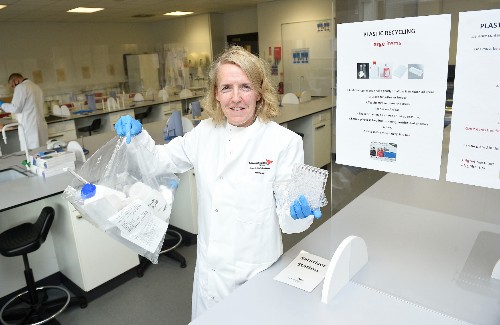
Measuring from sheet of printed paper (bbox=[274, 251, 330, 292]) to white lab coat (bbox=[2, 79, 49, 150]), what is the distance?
15.3 ft

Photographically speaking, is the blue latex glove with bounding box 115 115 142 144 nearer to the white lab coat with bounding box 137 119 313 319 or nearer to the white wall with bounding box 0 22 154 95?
the white lab coat with bounding box 137 119 313 319

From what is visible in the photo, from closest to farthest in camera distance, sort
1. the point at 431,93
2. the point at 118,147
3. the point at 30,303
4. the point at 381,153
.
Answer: the point at 431,93 < the point at 381,153 < the point at 118,147 < the point at 30,303

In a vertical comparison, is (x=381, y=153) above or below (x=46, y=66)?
below

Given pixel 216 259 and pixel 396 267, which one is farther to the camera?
pixel 216 259

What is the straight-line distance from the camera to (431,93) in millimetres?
888

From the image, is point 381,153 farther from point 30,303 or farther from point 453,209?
point 30,303

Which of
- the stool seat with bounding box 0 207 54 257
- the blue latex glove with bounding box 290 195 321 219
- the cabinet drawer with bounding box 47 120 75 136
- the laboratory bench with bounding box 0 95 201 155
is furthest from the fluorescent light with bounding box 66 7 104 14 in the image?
the blue latex glove with bounding box 290 195 321 219

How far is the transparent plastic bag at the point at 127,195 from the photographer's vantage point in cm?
113

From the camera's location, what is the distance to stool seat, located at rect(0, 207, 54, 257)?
6.82 ft

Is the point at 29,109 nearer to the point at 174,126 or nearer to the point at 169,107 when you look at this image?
the point at 169,107

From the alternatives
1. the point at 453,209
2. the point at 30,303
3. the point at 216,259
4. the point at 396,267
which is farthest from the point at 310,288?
the point at 30,303

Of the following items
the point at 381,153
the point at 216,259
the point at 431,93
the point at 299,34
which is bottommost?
the point at 216,259

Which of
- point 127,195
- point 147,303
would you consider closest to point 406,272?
point 127,195

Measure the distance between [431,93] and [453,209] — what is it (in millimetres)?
762
